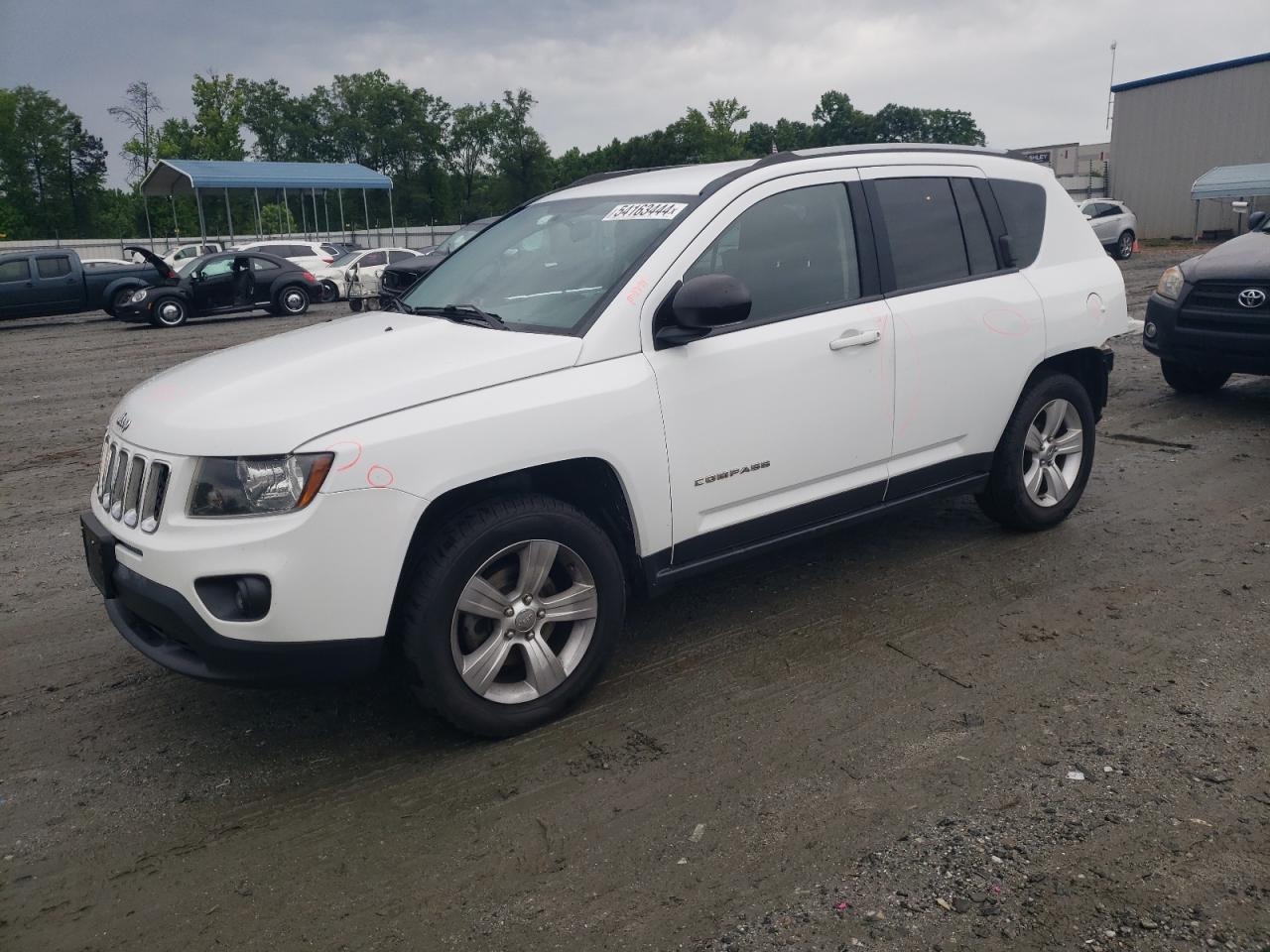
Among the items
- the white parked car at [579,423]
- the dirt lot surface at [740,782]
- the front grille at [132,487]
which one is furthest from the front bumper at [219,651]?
the dirt lot surface at [740,782]

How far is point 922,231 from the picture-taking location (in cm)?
472

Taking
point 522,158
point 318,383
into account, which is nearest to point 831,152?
point 318,383

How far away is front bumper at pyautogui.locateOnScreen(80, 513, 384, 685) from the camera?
3.09 m

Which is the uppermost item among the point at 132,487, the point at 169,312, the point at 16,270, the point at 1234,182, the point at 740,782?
the point at 1234,182

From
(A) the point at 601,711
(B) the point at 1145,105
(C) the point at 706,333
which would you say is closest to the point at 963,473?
(C) the point at 706,333

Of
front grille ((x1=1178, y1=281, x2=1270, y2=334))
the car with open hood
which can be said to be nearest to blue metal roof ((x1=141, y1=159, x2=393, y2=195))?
the car with open hood

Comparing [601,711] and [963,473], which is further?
[963,473]

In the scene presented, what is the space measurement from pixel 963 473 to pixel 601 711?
2218 millimetres

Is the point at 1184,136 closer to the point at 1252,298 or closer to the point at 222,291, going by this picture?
the point at 222,291

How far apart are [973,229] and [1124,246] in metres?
25.6

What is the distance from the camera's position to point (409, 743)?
360cm

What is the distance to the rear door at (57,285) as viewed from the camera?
21.6m

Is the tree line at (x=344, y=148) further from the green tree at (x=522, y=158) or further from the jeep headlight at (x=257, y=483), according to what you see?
the jeep headlight at (x=257, y=483)

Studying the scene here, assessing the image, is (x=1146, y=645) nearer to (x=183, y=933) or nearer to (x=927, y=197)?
(x=927, y=197)
